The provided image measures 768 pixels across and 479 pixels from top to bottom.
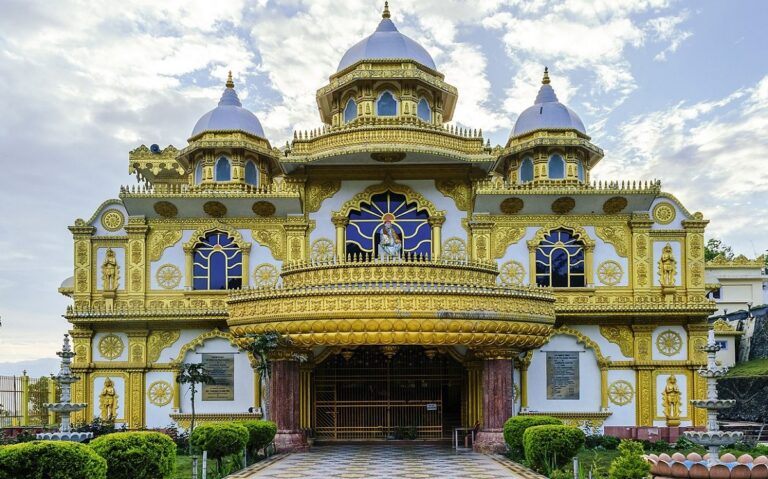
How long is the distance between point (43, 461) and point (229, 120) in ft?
63.4

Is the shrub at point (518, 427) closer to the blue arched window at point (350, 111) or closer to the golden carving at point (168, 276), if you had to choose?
the golden carving at point (168, 276)

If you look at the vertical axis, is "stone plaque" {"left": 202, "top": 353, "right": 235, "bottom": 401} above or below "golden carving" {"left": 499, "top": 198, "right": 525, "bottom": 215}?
below

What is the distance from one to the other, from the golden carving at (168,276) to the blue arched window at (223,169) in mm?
3634

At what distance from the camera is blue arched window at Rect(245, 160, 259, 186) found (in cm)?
2847

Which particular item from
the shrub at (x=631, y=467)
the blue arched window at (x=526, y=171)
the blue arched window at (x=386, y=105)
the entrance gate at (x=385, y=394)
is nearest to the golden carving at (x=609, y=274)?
the blue arched window at (x=526, y=171)

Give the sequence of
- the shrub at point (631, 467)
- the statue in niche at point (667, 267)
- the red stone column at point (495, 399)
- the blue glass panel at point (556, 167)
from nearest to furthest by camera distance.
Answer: the shrub at point (631, 467) → the red stone column at point (495, 399) → the statue in niche at point (667, 267) → the blue glass panel at point (556, 167)

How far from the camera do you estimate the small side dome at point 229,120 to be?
Result: 2845cm

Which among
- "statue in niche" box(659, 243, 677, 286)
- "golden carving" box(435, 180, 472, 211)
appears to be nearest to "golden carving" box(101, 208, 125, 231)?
"golden carving" box(435, 180, 472, 211)

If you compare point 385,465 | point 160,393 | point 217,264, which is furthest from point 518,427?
point 160,393

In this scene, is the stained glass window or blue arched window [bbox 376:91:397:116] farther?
blue arched window [bbox 376:91:397:116]

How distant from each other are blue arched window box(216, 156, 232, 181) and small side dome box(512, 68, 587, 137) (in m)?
10.2

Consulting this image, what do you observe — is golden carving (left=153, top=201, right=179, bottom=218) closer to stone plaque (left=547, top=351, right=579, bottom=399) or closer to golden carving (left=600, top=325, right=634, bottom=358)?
stone plaque (left=547, top=351, right=579, bottom=399)

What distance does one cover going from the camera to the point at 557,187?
2708 cm

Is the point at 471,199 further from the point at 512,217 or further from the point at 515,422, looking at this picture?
the point at 515,422
